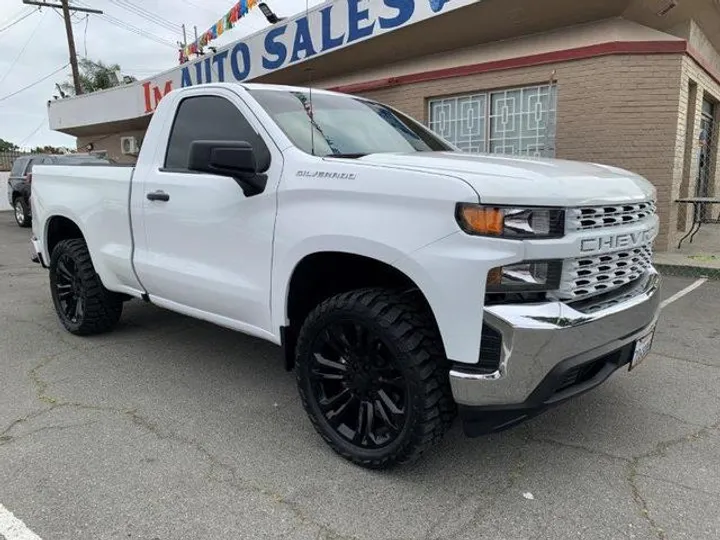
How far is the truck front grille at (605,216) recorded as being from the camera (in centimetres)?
254

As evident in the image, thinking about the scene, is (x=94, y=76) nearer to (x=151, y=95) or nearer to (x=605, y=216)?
(x=151, y=95)

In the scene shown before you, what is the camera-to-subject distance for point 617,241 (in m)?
2.76

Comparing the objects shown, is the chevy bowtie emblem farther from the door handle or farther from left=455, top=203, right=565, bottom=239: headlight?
left=455, top=203, right=565, bottom=239: headlight

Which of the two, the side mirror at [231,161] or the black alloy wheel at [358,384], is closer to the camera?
the black alloy wheel at [358,384]

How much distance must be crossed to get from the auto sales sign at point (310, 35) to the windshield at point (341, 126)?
17.3 feet

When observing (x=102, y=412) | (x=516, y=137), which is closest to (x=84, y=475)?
(x=102, y=412)

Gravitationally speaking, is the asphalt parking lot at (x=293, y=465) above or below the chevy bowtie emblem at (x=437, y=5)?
below

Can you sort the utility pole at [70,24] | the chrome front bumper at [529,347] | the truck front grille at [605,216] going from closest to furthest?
the chrome front bumper at [529,347] < the truck front grille at [605,216] < the utility pole at [70,24]

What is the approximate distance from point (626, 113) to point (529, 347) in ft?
23.3

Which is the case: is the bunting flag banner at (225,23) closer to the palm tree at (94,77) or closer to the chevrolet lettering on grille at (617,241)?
the chevrolet lettering on grille at (617,241)

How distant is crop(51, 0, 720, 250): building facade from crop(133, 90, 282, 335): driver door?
235 inches

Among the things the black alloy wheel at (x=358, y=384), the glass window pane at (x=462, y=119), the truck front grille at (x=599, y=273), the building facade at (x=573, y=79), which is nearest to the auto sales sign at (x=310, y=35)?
the building facade at (x=573, y=79)

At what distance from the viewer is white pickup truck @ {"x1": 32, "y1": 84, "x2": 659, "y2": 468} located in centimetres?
247

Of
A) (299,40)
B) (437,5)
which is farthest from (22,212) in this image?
(437,5)
